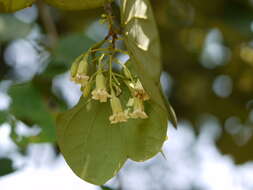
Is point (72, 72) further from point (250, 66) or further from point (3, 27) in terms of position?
point (250, 66)

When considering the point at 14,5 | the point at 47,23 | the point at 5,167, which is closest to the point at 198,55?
the point at 47,23

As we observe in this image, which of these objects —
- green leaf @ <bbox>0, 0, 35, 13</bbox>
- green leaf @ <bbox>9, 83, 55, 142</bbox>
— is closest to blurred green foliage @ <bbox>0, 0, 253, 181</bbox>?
green leaf @ <bbox>9, 83, 55, 142</bbox>

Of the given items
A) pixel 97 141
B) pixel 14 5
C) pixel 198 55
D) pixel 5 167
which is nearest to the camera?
pixel 14 5

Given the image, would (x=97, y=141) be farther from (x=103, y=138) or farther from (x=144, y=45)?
(x=144, y=45)

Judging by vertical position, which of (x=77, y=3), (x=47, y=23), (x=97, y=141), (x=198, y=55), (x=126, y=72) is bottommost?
(x=198, y=55)

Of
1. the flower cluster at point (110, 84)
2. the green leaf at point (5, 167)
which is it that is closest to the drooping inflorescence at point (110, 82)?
the flower cluster at point (110, 84)

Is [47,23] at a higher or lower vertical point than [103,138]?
lower

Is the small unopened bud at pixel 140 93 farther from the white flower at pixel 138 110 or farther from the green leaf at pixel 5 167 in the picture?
the green leaf at pixel 5 167

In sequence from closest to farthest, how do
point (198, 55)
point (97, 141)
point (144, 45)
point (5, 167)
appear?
point (144, 45) < point (97, 141) < point (5, 167) < point (198, 55)

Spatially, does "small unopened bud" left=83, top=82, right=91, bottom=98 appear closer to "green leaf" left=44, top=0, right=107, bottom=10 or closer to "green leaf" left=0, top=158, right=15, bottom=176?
"green leaf" left=44, top=0, right=107, bottom=10
